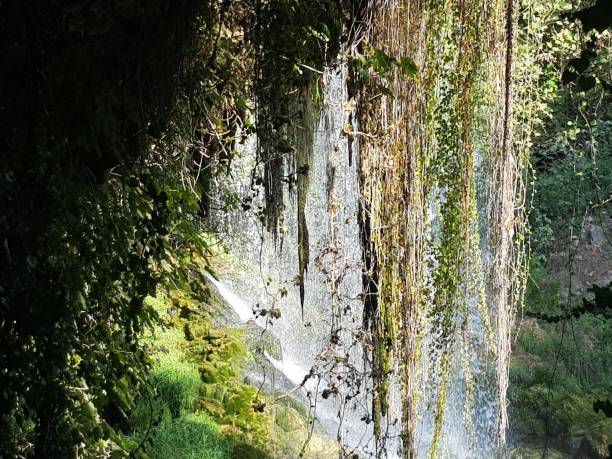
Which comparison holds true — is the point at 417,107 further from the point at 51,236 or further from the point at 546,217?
the point at 546,217

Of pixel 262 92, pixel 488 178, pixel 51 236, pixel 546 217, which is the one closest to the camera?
pixel 51 236

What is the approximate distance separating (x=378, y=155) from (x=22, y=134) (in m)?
1.77

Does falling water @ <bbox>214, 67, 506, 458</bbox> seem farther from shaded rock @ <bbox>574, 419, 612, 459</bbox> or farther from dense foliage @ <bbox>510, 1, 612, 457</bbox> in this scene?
shaded rock @ <bbox>574, 419, 612, 459</bbox>

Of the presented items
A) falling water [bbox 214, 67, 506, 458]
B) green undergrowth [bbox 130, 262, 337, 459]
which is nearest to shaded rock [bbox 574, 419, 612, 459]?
falling water [bbox 214, 67, 506, 458]

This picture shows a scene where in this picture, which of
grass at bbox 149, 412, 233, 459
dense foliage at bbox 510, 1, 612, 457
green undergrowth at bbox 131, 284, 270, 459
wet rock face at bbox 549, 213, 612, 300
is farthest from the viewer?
wet rock face at bbox 549, 213, 612, 300

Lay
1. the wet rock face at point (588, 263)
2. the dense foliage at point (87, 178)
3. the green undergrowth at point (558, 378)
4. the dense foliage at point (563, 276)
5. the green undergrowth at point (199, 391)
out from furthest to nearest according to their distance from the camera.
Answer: the wet rock face at point (588, 263)
the green undergrowth at point (558, 378)
the dense foliage at point (563, 276)
the green undergrowth at point (199, 391)
the dense foliage at point (87, 178)

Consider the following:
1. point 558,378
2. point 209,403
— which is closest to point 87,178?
point 209,403

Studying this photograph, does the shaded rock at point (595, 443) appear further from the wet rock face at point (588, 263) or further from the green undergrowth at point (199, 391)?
the green undergrowth at point (199, 391)

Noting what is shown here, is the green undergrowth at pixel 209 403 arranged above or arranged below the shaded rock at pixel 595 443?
above

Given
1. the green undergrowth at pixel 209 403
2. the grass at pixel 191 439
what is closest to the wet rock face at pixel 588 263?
the green undergrowth at pixel 209 403

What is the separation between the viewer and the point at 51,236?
213cm

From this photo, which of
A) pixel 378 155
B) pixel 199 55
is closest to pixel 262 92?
pixel 199 55

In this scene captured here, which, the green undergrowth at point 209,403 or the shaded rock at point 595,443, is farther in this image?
the shaded rock at point 595,443

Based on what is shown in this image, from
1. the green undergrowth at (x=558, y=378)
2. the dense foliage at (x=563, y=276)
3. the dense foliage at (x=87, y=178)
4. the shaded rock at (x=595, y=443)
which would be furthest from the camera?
the green undergrowth at (x=558, y=378)
